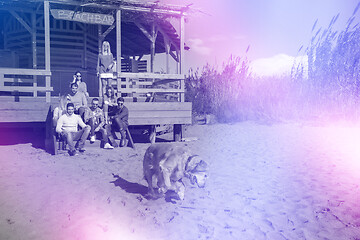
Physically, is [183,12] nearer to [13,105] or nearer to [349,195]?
[13,105]

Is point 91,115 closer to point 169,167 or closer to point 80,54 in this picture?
point 169,167

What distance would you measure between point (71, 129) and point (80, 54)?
289 inches

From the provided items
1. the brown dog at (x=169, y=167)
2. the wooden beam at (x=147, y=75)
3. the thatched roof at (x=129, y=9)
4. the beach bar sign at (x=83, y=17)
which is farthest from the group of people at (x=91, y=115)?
the brown dog at (x=169, y=167)

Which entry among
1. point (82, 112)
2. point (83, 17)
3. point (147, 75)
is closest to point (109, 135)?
point (82, 112)

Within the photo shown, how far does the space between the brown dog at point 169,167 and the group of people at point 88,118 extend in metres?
4.10

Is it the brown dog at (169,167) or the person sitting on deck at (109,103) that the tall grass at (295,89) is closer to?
the person sitting on deck at (109,103)

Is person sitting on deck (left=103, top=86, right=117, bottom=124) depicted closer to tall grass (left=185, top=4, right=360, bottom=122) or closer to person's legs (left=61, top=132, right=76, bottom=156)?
person's legs (left=61, top=132, right=76, bottom=156)

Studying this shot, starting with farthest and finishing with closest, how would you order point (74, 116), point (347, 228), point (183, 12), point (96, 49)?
point (96, 49) → point (183, 12) → point (74, 116) → point (347, 228)

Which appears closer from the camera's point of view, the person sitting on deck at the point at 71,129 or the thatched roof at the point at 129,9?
the person sitting on deck at the point at 71,129

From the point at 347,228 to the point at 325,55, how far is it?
932cm

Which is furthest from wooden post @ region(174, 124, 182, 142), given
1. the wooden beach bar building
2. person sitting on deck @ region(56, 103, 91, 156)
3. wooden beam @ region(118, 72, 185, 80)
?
person sitting on deck @ region(56, 103, 91, 156)

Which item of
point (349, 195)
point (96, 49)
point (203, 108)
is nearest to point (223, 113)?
point (203, 108)

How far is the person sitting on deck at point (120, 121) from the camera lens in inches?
378

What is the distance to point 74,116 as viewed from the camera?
28.3 ft
